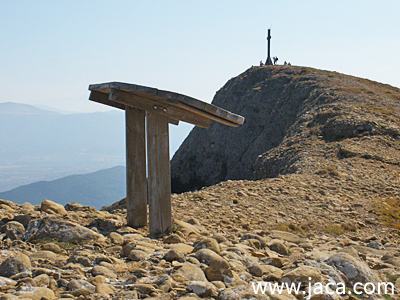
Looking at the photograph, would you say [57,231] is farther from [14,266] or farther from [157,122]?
[157,122]

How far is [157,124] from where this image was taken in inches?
312

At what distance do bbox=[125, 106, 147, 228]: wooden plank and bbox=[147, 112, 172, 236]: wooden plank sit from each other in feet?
1.86

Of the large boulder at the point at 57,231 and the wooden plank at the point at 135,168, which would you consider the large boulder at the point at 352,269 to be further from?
the wooden plank at the point at 135,168

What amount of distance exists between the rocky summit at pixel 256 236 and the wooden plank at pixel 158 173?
0.40 meters

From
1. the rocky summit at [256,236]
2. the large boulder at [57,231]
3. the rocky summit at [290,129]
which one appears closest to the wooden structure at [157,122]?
the rocky summit at [256,236]

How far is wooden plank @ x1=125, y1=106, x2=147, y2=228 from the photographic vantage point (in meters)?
8.45

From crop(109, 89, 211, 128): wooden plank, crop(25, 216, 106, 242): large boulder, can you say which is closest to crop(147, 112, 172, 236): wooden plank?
crop(109, 89, 211, 128): wooden plank

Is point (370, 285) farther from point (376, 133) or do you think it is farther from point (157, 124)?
point (376, 133)

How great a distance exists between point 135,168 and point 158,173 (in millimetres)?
764

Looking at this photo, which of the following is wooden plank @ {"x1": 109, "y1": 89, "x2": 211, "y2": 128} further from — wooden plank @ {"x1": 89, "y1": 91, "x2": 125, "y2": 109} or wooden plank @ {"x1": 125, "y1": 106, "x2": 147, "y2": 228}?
wooden plank @ {"x1": 89, "y1": 91, "x2": 125, "y2": 109}

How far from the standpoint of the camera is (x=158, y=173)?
26.2 ft

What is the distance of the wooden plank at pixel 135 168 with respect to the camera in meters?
8.45

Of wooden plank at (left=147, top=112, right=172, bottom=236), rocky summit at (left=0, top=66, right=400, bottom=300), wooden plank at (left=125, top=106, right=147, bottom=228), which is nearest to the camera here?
rocky summit at (left=0, top=66, right=400, bottom=300)

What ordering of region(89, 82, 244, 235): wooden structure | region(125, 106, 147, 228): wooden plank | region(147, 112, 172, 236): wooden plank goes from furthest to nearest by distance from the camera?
region(125, 106, 147, 228): wooden plank
region(147, 112, 172, 236): wooden plank
region(89, 82, 244, 235): wooden structure
